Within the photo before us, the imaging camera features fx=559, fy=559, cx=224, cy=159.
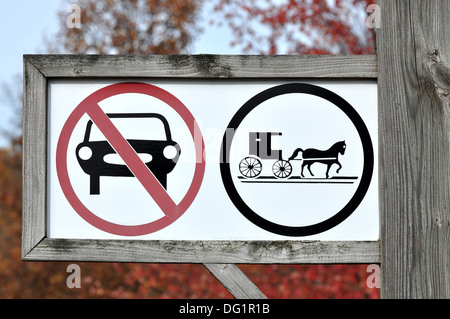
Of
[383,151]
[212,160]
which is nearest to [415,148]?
[383,151]

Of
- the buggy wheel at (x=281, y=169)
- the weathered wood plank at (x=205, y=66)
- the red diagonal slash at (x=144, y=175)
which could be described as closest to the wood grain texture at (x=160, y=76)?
the weathered wood plank at (x=205, y=66)

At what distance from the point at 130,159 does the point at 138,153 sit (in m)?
0.03

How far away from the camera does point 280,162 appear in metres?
1.90

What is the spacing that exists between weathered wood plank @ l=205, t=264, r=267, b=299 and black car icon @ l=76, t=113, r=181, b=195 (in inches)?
13.1

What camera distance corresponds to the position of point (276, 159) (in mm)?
1896

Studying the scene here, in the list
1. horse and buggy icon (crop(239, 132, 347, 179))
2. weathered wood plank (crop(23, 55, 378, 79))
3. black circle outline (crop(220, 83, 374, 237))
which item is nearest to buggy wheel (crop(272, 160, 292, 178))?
horse and buggy icon (crop(239, 132, 347, 179))

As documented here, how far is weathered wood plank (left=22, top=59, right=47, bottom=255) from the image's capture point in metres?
1.89

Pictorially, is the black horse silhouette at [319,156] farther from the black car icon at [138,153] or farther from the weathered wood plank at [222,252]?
the black car icon at [138,153]

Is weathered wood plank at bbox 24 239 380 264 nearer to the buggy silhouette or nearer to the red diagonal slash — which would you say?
the red diagonal slash

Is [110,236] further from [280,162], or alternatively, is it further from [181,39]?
[181,39]

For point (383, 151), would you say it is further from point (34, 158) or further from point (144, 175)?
point (34, 158)

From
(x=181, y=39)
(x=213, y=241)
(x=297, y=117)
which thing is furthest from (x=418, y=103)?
(x=181, y=39)

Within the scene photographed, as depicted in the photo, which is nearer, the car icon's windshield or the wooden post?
the wooden post
